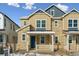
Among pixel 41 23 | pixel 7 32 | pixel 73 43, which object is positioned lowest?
pixel 73 43

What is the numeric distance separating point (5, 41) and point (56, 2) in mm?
1659

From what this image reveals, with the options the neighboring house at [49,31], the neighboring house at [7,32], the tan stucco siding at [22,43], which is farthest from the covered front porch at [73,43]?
the neighboring house at [7,32]

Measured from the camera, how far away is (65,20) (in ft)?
495

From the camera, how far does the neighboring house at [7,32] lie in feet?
495

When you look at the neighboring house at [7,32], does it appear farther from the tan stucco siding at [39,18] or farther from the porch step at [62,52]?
the porch step at [62,52]

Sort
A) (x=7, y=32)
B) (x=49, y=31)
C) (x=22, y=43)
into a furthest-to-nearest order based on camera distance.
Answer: (x=7, y=32) → (x=49, y=31) → (x=22, y=43)

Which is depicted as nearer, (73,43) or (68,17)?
(73,43)

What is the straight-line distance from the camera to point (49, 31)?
151 metres

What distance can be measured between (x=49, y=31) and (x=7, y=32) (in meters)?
1.09

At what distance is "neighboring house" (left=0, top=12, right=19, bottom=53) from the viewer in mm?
150875

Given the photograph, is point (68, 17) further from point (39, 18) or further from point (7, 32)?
point (7, 32)

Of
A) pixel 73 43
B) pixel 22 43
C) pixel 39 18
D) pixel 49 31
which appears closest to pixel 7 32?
pixel 22 43

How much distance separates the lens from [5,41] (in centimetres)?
15100

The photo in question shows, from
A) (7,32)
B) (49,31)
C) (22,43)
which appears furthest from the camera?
(7,32)
